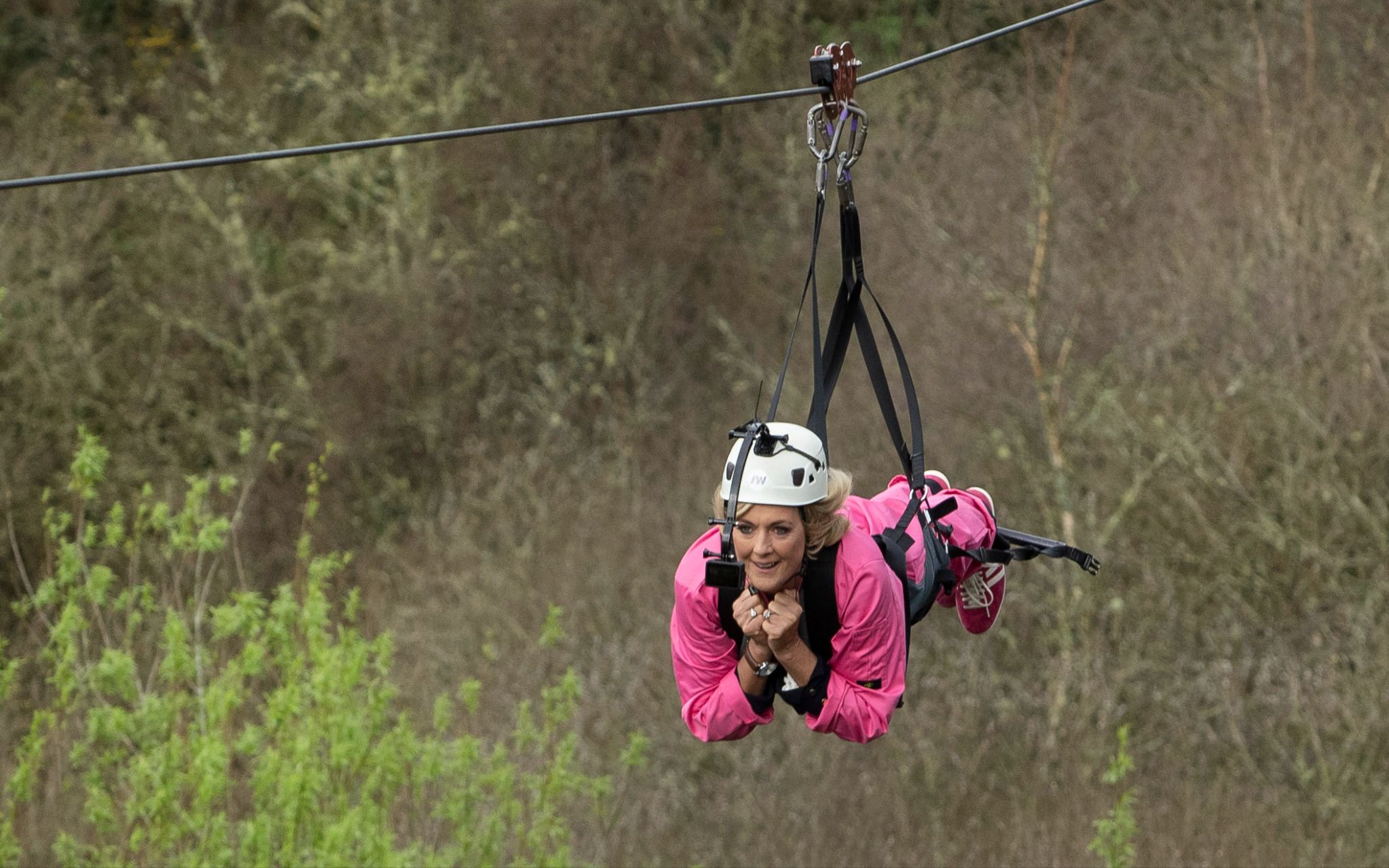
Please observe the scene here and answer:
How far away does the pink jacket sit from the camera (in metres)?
4.04

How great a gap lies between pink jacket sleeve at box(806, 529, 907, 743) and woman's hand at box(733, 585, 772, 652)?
211 millimetres

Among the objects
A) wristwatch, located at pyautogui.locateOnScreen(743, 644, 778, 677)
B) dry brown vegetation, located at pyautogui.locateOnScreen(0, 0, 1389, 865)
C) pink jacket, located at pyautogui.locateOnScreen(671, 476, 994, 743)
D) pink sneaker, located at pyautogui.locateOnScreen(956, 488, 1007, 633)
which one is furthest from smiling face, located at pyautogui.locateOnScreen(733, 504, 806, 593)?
dry brown vegetation, located at pyautogui.locateOnScreen(0, 0, 1389, 865)

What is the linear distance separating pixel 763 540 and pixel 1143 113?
1032 centimetres

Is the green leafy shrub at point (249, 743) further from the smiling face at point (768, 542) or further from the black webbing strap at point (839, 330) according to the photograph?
the smiling face at point (768, 542)

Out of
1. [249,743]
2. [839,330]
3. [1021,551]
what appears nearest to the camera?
[839,330]

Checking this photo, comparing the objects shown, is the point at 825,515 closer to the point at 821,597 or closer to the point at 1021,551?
the point at 821,597

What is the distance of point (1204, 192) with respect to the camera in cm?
1234

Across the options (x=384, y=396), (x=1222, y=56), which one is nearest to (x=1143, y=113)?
(x=1222, y=56)

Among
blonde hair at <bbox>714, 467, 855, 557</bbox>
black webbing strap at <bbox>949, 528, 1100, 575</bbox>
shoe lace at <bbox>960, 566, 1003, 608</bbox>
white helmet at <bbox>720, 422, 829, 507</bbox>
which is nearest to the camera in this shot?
white helmet at <bbox>720, 422, 829, 507</bbox>

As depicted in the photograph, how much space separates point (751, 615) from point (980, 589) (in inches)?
58.2

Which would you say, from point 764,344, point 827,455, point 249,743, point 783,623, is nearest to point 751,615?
point 783,623

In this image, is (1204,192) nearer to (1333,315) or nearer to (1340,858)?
(1333,315)

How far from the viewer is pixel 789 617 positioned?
396 cm

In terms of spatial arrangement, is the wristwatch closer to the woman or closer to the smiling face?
the woman
